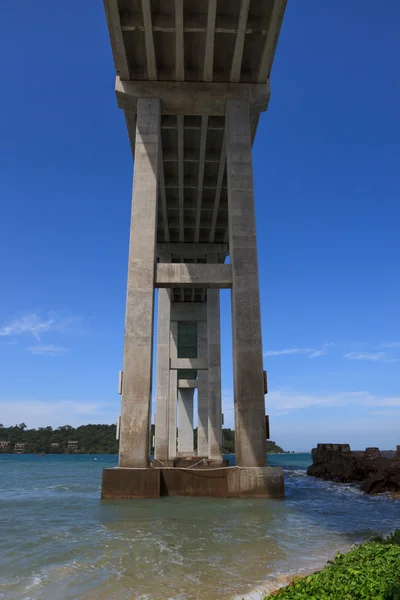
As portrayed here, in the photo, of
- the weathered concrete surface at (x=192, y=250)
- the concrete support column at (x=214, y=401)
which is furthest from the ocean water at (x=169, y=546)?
the weathered concrete surface at (x=192, y=250)

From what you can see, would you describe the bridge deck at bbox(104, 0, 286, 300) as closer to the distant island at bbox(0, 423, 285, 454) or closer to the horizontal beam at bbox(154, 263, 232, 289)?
the horizontal beam at bbox(154, 263, 232, 289)

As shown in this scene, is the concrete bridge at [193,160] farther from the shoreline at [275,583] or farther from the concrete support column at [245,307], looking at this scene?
the shoreline at [275,583]

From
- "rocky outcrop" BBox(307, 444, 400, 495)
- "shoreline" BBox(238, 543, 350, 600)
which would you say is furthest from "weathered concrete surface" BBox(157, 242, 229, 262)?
"shoreline" BBox(238, 543, 350, 600)

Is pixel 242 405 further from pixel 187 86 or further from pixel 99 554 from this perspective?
pixel 187 86

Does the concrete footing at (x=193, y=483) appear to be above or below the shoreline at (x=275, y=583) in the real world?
above

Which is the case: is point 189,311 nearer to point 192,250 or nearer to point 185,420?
point 192,250

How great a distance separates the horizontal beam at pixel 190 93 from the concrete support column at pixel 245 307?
1251 millimetres

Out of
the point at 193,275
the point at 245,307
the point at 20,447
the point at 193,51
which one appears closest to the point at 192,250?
the point at 193,51

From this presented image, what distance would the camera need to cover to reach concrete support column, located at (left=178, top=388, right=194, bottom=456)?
136 ft

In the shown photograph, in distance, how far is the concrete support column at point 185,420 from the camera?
41.5m

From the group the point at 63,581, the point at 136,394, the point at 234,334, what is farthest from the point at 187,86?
the point at 63,581

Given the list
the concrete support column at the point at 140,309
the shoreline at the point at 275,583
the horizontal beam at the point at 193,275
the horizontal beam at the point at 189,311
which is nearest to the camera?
the shoreline at the point at 275,583

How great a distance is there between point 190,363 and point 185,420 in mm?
12197

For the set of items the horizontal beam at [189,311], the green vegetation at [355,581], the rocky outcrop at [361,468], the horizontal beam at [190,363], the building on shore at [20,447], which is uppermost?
the horizontal beam at [189,311]
